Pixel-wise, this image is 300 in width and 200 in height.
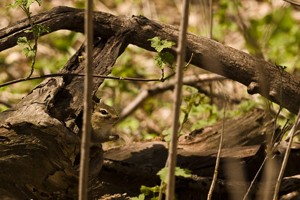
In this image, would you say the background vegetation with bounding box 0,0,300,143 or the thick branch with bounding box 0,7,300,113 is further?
the background vegetation with bounding box 0,0,300,143

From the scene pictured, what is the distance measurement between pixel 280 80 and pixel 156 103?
2708 mm

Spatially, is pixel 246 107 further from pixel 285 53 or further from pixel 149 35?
pixel 285 53

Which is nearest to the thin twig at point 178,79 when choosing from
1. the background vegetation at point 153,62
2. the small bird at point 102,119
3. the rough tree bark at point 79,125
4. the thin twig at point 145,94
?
the rough tree bark at point 79,125

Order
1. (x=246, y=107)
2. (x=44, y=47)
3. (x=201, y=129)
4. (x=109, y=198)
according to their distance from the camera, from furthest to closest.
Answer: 1. (x=44, y=47)
2. (x=246, y=107)
3. (x=201, y=129)
4. (x=109, y=198)

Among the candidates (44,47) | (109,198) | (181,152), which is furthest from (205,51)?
(44,47)

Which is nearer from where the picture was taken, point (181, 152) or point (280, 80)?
point (280, 80)

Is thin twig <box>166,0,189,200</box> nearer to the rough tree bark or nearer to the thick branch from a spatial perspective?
the rough tree bark

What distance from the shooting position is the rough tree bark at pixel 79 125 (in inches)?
123

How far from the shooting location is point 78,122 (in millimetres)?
3465

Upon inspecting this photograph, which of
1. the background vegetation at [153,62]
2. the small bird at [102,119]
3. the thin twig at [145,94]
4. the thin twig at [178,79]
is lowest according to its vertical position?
the thin twig at [178,79]

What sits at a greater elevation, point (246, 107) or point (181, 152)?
point (246, 107)

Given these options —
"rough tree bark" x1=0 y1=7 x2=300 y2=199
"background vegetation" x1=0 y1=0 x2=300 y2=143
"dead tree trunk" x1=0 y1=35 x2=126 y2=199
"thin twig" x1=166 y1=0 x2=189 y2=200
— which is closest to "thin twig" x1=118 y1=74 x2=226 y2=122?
"background vegetation" x1=0 y1=0 x2=300 y2=143

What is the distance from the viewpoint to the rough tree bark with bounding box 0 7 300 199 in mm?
3131

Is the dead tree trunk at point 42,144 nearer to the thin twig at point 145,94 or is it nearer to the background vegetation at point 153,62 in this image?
the background vegetation at point 153,62
